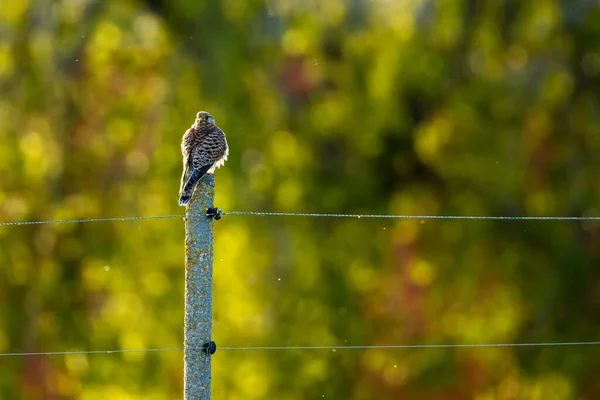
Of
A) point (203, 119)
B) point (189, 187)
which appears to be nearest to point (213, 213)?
point (189, 187)

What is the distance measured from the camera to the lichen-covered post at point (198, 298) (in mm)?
3787

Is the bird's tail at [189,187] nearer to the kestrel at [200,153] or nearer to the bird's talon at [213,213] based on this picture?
the kestrel at [200,153]

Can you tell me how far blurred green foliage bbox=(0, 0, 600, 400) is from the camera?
13.7 m

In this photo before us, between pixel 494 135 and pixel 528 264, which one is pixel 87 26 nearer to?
pixel 494 135

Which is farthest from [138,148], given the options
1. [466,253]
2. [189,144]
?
[189,144]

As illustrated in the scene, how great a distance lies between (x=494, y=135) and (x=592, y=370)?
3.57 meters

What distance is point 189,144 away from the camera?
5.57m

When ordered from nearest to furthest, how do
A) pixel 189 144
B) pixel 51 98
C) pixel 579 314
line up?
pixel 189 144 < pixel 579 314 < pixel 51 98

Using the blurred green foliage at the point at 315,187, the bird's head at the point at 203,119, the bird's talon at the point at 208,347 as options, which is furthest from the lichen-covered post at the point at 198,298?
the blurred green foliage at the point at 315,187

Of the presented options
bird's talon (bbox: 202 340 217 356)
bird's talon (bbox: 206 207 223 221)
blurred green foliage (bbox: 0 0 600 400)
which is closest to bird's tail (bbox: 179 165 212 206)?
bird's talon (bbox: 206 207 223 221)

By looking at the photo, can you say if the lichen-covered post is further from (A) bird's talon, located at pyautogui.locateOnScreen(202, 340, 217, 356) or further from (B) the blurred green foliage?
(B) the blurred green foliage

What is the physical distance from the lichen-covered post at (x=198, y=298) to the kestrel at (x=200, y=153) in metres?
0.10

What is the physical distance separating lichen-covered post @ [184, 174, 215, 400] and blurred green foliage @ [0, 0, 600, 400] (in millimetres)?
9642

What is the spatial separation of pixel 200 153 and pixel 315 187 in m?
9.13
